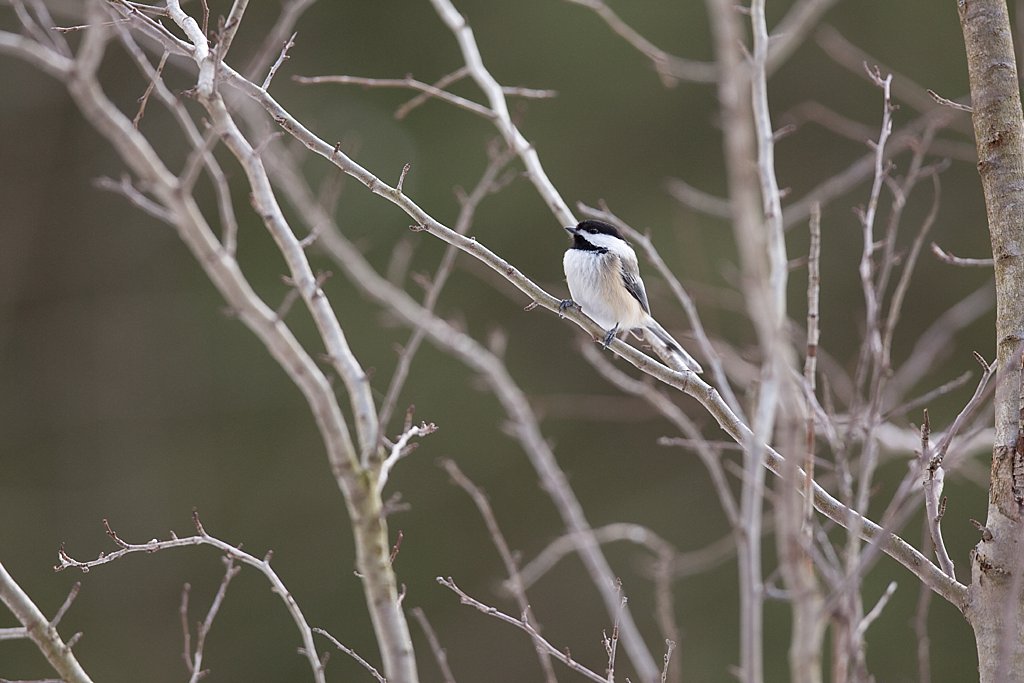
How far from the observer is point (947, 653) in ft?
21.1

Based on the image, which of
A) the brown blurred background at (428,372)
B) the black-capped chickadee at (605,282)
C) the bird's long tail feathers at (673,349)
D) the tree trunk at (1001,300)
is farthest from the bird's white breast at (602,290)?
the brown blurred background at (428,372)

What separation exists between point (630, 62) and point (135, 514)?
4521mm

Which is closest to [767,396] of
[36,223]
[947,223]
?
[947,223]

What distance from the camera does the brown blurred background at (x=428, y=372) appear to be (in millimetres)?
6770

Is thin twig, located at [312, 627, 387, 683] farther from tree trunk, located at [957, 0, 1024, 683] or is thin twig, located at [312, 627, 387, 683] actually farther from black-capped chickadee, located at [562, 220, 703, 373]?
black-capped chickadee, located at [562, 220, 703, 373]

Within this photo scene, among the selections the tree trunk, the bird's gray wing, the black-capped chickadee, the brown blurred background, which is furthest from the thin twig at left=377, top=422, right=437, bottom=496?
the brown blurred background

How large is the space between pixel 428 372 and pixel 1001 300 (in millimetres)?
5437

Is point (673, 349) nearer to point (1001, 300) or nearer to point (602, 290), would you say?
point (602, 290)

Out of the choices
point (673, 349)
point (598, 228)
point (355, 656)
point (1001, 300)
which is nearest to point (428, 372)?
point (598, 228)

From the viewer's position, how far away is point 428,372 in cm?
697

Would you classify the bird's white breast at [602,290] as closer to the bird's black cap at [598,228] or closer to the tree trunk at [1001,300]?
the bird's black cap at [598,228]

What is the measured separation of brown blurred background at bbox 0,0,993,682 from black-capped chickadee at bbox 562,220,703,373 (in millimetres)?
3046

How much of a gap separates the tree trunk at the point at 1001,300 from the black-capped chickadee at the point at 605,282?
1.62m

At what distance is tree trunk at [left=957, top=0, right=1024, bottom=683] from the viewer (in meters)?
1.61
